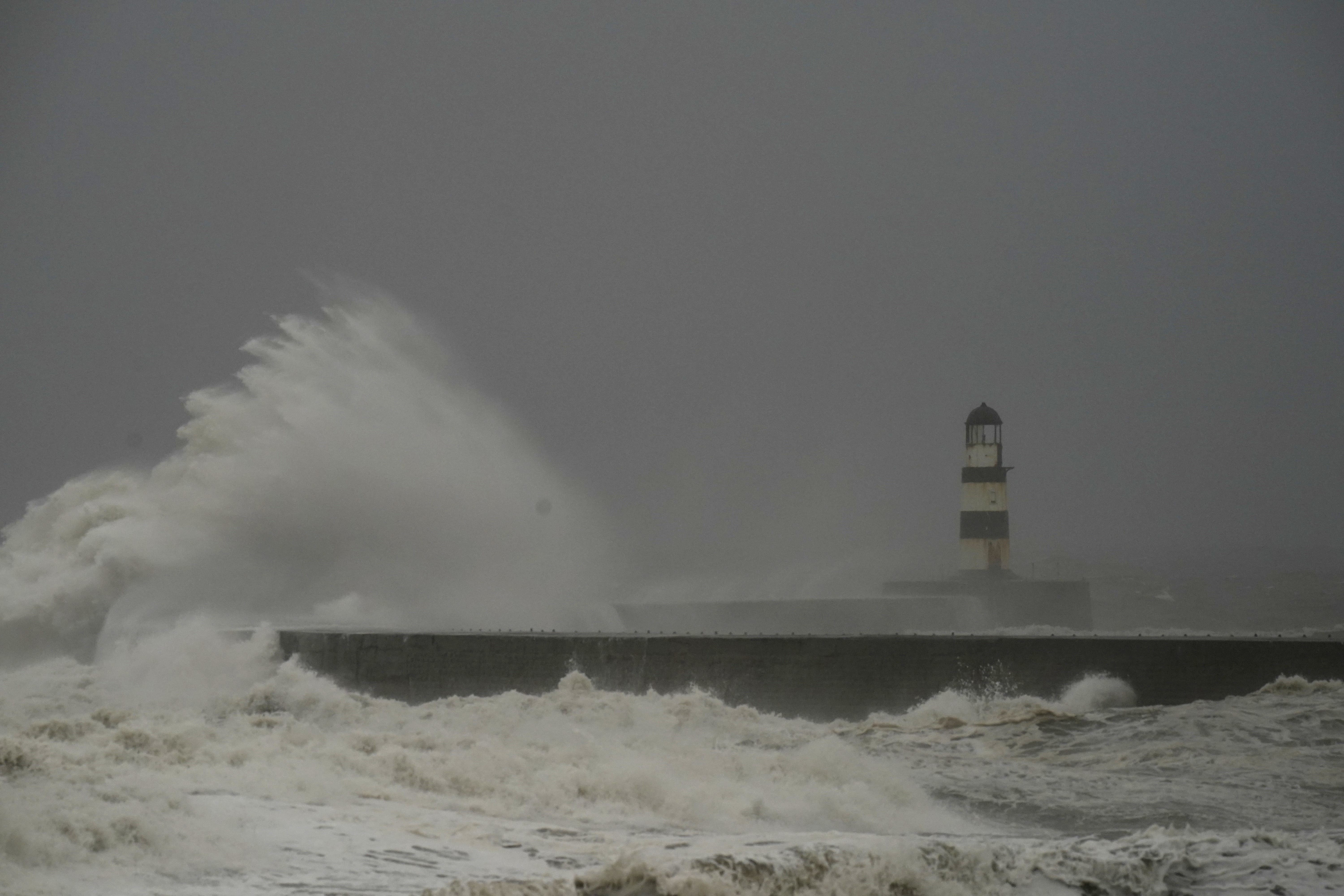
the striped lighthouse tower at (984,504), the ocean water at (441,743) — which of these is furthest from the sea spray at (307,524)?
the striped lighthouse tower at (984,504)

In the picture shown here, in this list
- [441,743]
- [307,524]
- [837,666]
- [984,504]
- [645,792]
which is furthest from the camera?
[984,504]

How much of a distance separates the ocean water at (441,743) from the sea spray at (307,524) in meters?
0.04

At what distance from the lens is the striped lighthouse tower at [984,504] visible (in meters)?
23.8

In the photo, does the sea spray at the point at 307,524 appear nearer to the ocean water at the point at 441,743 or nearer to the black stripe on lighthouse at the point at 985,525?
the ocean water at the point at 441,743

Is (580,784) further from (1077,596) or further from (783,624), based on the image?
(1077,596)

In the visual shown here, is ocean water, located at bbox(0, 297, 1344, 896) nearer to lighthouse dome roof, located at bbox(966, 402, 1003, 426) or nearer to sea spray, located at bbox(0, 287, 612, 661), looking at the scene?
sea spray, located at bbox(0, 287, 612, 661)

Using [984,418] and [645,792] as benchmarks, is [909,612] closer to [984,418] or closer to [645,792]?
[984,418]

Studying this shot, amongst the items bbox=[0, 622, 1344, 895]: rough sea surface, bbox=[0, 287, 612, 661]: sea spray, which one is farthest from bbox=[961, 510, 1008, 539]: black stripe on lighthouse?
bbox=[0, 622, 1344, 895]: rough sea surface

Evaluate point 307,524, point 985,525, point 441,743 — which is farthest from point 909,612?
point 441,743

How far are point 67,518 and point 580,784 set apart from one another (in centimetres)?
1215

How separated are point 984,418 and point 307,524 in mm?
11715

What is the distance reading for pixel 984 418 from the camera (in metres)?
24.0

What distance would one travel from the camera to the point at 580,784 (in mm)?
7945

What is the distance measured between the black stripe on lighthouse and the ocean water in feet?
22.8
